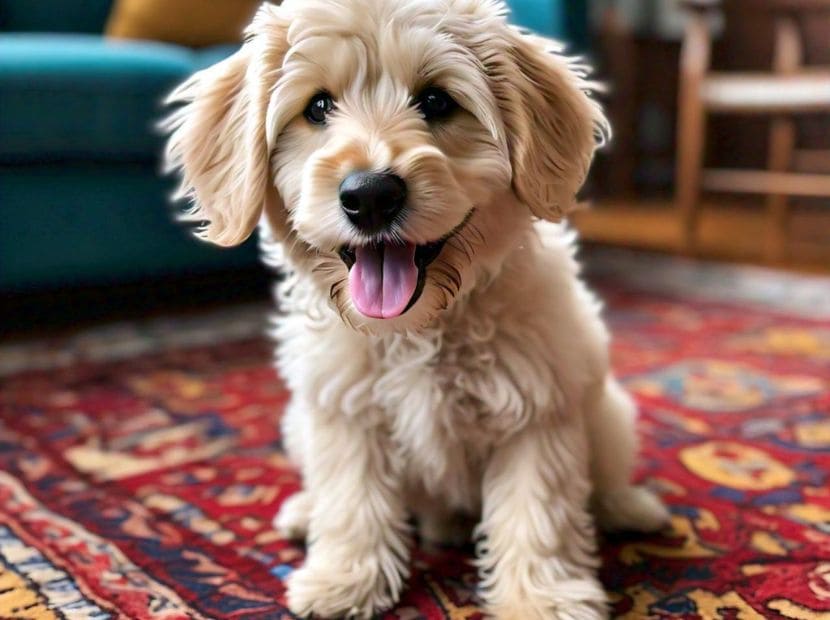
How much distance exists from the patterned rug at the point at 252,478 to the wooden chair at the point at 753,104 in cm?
110

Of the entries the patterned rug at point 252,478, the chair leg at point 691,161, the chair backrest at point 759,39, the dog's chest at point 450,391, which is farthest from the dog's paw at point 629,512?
the chair backrest at point 759,39

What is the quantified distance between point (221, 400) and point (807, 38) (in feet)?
14.4

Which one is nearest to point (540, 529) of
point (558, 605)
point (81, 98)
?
point (558, 605)

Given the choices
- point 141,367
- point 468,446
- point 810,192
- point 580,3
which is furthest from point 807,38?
point 468,446

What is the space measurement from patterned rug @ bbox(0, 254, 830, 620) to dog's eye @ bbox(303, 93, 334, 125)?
66cm

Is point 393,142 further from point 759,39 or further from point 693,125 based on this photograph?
point 759,39

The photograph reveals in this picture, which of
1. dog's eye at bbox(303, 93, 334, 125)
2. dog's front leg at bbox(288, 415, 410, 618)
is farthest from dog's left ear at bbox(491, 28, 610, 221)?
dog's front leg at bbox(288, 415, 410, 618)

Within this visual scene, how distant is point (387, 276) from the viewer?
1.15m

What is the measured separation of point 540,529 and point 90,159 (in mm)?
2040

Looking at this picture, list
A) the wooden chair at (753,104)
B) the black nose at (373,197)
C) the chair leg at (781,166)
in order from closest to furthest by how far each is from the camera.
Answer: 1. the black nose at (373,197)
2. the wooden chair at (753,104)
3. the chair leg at (781,166)

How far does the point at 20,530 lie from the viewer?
59.4 inches

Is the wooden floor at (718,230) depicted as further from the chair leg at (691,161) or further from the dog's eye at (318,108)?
the dog's eye at (318,108)

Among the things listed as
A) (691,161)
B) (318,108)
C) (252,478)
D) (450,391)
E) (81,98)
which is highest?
(318,108)

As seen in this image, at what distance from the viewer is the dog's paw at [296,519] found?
4.80 ft
